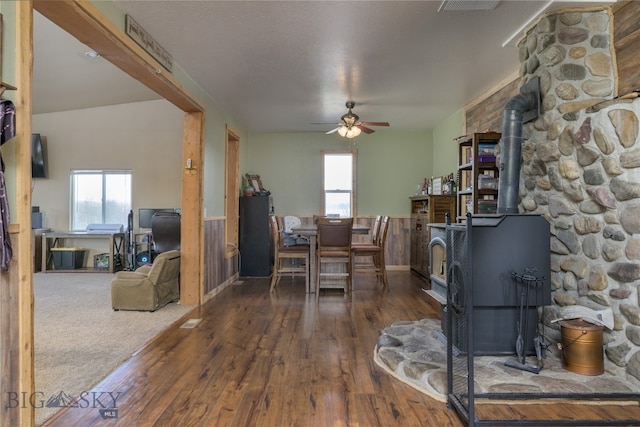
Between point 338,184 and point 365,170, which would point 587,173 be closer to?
point 365,170

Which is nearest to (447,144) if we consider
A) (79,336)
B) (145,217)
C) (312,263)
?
(312,263)

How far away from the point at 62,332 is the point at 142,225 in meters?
3.39

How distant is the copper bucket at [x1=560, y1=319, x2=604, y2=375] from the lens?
227cm

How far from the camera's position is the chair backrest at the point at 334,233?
4523 millimetres

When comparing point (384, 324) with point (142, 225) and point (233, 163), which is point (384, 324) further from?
point (142, 225)

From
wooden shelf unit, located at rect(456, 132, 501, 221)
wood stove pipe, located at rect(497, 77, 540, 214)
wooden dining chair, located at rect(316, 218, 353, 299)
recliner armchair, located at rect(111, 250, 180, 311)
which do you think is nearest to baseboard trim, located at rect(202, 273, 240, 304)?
recliner armchair, located at rect(111, 250, 180, 311)

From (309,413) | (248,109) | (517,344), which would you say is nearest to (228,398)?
(309,413)

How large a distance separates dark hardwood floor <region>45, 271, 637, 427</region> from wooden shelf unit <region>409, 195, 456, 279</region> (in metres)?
1.97

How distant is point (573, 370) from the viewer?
2312 mm

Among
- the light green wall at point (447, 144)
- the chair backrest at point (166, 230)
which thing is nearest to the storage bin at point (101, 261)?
the chair backrest at point (166, 230)

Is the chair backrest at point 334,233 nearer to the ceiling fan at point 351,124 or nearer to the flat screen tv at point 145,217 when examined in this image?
the ceiling fan at point 351,124

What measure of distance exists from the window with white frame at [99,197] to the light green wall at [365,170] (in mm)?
2330

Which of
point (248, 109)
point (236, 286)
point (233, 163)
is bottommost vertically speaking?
point (236, 286)

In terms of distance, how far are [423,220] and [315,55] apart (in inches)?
133
